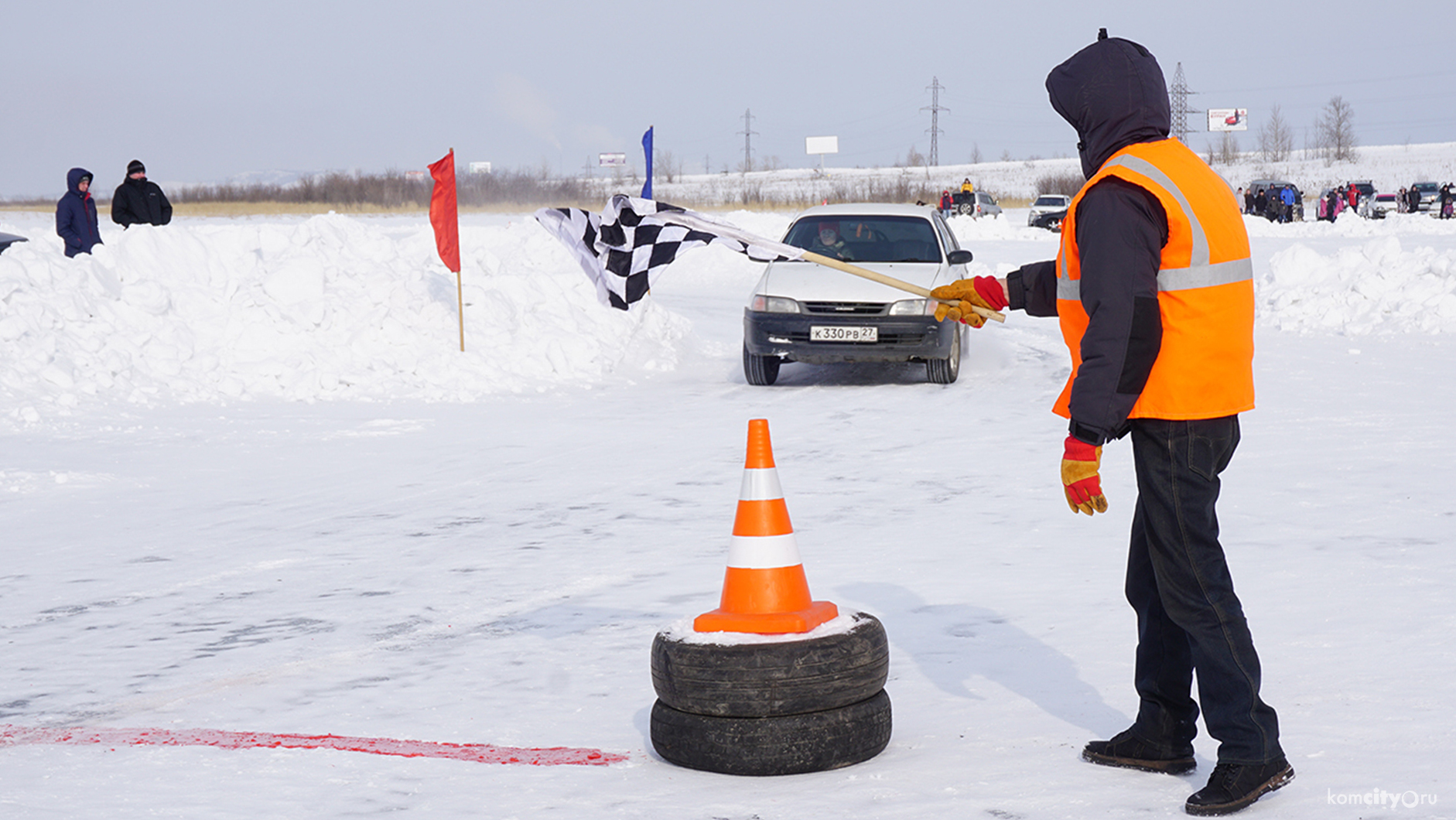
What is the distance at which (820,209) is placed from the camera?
1195cm

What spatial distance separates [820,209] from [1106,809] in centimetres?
935

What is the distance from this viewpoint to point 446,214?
12.4 metres

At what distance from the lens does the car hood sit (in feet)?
35.7

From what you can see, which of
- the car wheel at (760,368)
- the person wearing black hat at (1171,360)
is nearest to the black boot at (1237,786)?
the person wearing black hat at (1171,360)

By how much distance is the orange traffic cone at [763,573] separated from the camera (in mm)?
3377

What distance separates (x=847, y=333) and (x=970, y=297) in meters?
7.11

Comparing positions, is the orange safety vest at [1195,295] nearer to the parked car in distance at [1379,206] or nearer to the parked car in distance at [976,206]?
the parked car in distance at [976,206]

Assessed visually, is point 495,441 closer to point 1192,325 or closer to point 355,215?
point 1192,325

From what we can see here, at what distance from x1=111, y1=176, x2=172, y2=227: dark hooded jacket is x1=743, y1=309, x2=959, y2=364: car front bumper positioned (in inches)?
316

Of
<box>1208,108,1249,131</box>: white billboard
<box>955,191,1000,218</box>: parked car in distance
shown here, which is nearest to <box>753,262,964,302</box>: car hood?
<box>955,191,1000,218</box>: parked car in distance

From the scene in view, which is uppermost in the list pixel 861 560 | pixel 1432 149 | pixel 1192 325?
pixel 1432 149

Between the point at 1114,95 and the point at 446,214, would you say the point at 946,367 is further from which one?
the point at 1114,95

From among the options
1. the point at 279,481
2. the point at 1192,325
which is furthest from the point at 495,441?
Answer: the point at 1192,325

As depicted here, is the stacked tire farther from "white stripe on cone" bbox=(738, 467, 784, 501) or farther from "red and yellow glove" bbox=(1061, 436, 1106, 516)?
"red and yellow glove" bbox=(1061, 436, 1106, 516)
